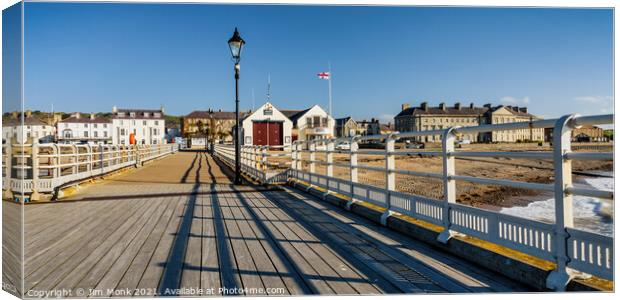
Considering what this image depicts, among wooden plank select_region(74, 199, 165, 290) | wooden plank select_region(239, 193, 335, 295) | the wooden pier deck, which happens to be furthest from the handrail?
wooden plank select_region(239, 193, 335, 295)

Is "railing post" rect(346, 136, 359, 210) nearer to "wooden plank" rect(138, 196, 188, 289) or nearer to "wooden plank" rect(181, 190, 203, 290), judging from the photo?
"wooden plank" rect(181, 190, 203, 290)

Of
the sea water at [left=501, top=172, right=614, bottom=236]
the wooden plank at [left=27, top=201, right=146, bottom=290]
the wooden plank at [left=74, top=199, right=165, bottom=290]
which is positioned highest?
the wooden plank at [left=27, top=201, right=146, bottom=290]

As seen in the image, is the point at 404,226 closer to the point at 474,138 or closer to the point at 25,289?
the point at 474,138

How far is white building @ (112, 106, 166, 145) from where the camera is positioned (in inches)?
3378

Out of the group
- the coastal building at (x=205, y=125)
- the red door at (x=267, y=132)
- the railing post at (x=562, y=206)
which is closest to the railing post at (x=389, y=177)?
the railing post at (x=562, y=206)

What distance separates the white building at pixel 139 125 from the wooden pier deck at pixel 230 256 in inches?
3327

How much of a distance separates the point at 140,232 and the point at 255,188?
511cm

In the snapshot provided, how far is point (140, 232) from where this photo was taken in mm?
4621

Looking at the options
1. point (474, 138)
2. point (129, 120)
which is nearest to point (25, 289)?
point (474, 138)

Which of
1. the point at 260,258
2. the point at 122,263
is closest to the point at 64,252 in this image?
the point at 122,263

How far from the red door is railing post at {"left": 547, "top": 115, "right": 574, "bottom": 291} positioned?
162 feet

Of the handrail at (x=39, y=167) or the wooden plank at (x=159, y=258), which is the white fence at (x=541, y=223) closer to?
the wooden plank at (x=159, y=258)

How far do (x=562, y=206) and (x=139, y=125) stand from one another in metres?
92.7

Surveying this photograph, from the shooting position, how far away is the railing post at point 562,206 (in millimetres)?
2547
